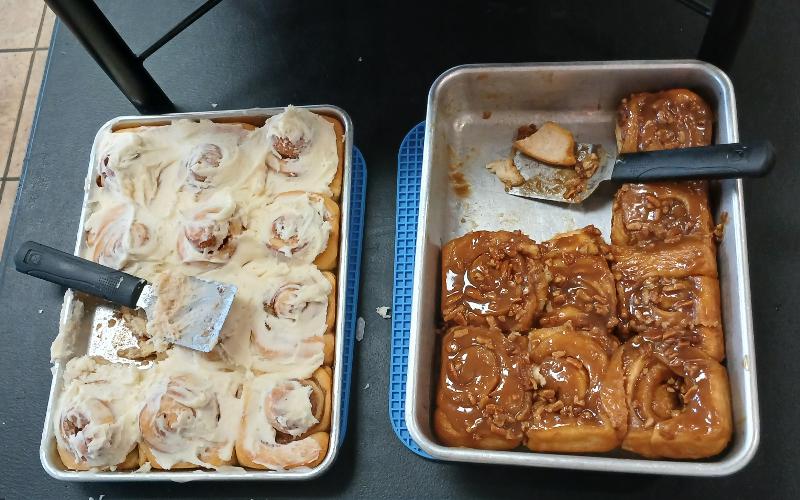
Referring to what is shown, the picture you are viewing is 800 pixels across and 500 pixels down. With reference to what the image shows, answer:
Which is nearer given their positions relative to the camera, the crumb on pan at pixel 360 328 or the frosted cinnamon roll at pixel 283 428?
the frosted cinnamon roll at pixel 283 428

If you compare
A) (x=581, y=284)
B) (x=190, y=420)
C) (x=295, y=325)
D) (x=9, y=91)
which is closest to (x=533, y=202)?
(x=581, y=284)

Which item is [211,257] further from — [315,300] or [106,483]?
[106,483]

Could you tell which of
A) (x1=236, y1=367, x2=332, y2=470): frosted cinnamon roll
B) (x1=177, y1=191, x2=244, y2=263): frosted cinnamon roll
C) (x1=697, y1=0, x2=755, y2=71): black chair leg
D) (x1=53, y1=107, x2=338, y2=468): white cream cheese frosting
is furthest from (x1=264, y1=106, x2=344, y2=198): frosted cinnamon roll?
(x1=697, y1=0, x2=755, y2=71): black chair leg

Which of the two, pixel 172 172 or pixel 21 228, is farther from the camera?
pixel 21 228

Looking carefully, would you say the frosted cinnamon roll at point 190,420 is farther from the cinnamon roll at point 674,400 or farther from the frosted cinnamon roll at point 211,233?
the cinnamon roll at point 674,400

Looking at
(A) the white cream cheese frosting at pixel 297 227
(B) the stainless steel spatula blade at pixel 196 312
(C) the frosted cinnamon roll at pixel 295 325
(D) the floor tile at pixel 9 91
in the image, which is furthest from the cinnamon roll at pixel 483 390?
(D) the floor tile at pixel 9 91

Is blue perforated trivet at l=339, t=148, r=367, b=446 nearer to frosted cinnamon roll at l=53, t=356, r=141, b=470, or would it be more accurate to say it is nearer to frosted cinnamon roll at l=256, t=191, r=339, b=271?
frosted cinnamon roll at l=256, t=191, r=339, b=271

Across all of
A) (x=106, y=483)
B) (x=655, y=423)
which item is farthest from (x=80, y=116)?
(x=655, y=423)
